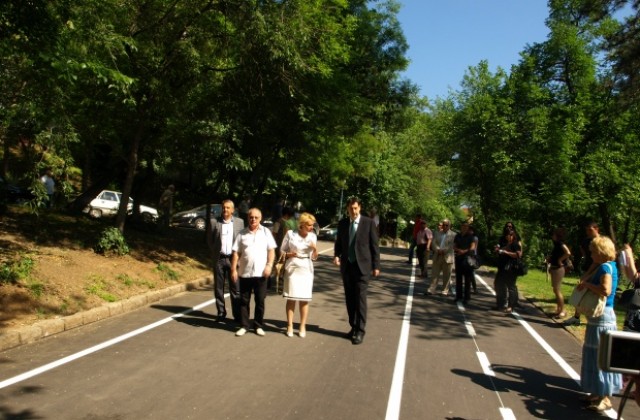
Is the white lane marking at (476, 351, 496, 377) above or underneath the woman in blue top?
underneath

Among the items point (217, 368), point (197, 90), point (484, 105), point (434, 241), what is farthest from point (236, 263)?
point (484, 105)

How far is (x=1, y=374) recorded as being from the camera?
5445 mm

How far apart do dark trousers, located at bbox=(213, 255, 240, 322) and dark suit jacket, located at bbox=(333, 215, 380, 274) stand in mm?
1617

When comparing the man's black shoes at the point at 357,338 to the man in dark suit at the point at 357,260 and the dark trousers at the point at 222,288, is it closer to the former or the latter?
the man in dark suit at the point at 357,260

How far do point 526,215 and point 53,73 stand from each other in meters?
21.3

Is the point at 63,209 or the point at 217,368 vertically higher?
the point at 63,209

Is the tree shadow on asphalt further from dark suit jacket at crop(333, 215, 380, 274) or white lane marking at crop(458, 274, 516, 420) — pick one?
dark suit jacket at crop(333, 215, 380, 274)

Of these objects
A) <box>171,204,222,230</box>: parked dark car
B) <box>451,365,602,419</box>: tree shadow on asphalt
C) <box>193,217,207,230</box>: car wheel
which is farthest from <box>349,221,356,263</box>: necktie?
<box>193,217,207,230</box>: car wheel

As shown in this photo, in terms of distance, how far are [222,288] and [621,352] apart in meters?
6.12

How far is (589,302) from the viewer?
19.0ft

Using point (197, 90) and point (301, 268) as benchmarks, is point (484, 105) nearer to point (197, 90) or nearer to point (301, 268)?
point (197, 90)

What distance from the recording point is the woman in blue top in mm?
5496

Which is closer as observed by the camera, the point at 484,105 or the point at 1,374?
the point at 1,374

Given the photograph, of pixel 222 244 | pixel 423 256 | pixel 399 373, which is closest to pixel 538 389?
pixel 399 373
